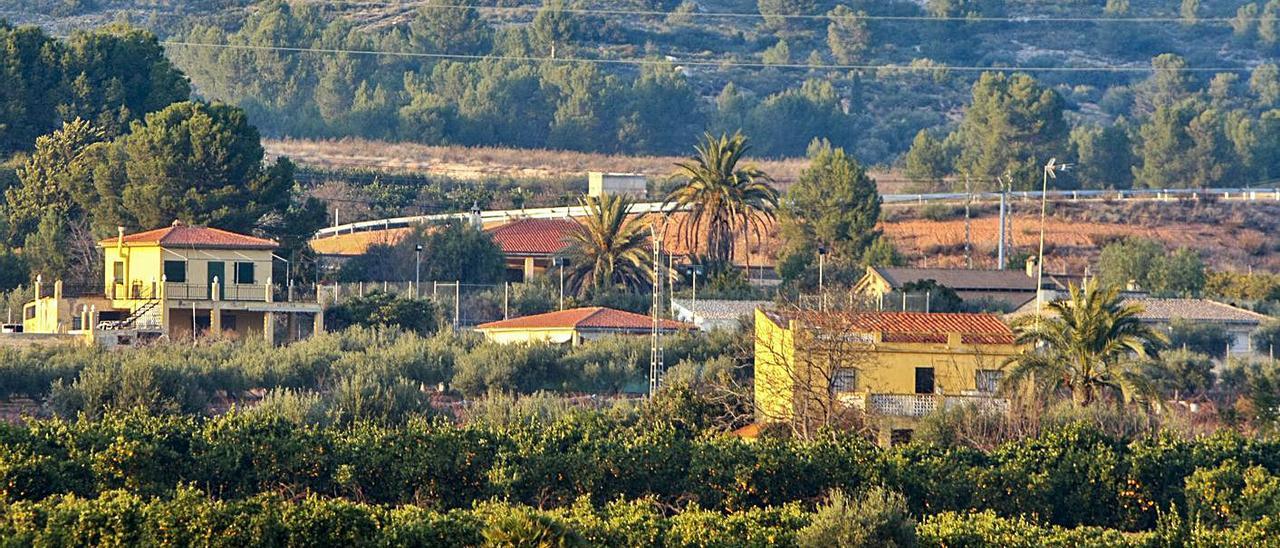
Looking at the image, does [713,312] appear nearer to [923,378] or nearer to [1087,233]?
[923,378]

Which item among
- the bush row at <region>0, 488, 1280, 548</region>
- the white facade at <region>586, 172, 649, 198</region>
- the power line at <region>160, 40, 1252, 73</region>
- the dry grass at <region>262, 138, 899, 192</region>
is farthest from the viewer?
the power line at <region>160, 40, 1252, 73</region>

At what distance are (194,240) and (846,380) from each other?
20854mm

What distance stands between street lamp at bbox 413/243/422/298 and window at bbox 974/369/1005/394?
2393 cm

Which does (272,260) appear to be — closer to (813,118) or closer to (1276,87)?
(813,118)

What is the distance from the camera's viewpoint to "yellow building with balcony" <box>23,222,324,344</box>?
62656mm

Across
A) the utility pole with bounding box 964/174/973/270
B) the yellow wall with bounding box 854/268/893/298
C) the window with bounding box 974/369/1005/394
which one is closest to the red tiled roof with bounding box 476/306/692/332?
the yellow wall with bounding box 854/268/893/298

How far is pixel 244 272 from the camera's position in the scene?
6544 centimetres

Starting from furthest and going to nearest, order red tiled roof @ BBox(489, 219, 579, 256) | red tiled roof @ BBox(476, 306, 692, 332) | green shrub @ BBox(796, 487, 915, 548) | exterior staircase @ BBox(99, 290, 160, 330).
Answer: red tiled roof @ BBox(489, 219, 579, 256) < red tiled roof @ BBox(476, 306, 692, 332) < exterior staircase @ BBox(99, 290, 160, 330) < green shrub @ BBox(796, 487, 915, 548)

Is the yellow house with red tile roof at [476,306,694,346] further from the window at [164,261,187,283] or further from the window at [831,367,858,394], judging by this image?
the window at [831,367,858,394]

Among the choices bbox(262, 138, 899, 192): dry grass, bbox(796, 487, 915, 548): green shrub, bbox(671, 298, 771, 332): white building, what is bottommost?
bbox(671, 298, 771, 332): white building

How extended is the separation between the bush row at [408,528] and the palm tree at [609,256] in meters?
38.7

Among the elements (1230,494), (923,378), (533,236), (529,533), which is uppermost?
(529,533)

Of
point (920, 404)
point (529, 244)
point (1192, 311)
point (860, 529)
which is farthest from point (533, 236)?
point (860, 529)

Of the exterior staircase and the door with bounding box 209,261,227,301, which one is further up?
the door with bounding box 209,261,227,301
